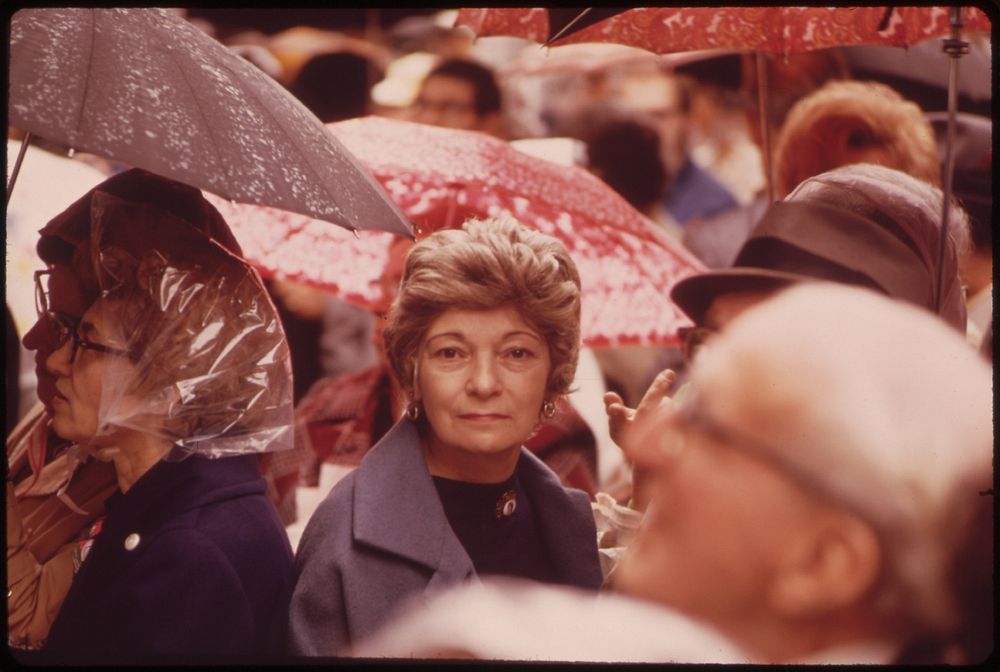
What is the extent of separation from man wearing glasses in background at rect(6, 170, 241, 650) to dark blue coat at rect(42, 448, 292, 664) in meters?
0.08

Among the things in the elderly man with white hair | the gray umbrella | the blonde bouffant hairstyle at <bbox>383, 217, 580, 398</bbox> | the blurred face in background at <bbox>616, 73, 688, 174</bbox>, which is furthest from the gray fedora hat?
the blurred face in background at <bbox>616, 73, 688, 174</bbox>

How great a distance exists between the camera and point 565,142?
13.9 ft

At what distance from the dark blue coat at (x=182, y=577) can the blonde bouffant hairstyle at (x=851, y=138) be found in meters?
1.72

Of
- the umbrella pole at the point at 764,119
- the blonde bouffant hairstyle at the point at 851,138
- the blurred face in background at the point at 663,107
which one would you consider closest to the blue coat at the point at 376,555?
the umbrella pole at the point at 764,119

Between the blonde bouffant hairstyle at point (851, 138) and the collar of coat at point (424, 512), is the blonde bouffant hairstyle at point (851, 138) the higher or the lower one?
the higher one

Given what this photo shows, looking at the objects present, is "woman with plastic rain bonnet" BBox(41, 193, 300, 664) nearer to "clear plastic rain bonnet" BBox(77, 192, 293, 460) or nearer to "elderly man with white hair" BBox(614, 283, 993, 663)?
"clear plastic rain bonnet" BBox(77, 192, 293, 460)

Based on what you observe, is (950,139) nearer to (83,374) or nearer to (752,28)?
(752,28)

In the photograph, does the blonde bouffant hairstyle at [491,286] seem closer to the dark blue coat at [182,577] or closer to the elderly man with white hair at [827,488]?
the dark blue coat at [182,577]

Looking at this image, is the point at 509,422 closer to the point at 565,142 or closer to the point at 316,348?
the point at 565,142

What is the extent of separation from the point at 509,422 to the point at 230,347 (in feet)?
1.82

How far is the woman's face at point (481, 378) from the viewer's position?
2461 mm

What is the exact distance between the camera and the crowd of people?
1.40 meters

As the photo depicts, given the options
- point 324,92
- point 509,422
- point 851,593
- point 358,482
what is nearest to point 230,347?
point 358,482

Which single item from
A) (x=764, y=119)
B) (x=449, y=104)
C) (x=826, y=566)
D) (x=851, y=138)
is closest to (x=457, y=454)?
(x=826, y=566)
